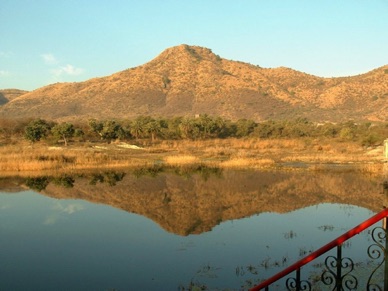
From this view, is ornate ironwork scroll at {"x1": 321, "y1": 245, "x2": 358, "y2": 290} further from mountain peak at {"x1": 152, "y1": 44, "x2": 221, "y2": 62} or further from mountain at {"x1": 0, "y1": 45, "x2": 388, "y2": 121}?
mountain peak at {"x1": 152, "y1": 44, "x2": 221, "y2": 62}

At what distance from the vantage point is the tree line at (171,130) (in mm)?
47594

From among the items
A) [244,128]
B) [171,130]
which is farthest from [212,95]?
[171,130]

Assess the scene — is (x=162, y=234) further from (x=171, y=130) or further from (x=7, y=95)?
(x=7, y=95)

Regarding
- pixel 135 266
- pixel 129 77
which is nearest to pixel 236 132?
pixel 135 266

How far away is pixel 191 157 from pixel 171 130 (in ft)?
71.5

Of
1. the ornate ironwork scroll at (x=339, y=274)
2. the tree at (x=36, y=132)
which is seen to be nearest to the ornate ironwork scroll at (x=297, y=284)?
the ornate ironwork scroll at (x=339, y=274)

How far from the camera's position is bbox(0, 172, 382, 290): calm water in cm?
980

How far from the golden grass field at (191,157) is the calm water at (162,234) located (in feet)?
22.5

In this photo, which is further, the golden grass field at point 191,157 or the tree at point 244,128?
the tree at point 244,128

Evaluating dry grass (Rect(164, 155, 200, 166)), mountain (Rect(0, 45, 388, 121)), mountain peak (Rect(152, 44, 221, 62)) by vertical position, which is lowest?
dry grass (Rect(164, 155, 200, 166))

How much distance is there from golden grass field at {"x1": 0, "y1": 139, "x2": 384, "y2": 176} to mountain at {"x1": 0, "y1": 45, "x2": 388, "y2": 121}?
3653 cm

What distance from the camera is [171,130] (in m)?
56.1

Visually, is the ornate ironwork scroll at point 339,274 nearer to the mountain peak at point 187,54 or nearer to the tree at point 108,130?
the tree at point 108,130

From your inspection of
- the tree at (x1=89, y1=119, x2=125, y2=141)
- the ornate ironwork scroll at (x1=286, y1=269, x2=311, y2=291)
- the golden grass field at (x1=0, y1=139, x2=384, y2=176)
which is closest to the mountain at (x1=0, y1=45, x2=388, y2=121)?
the tree at (x1=89, y1=119, x2=125, y2=141)
